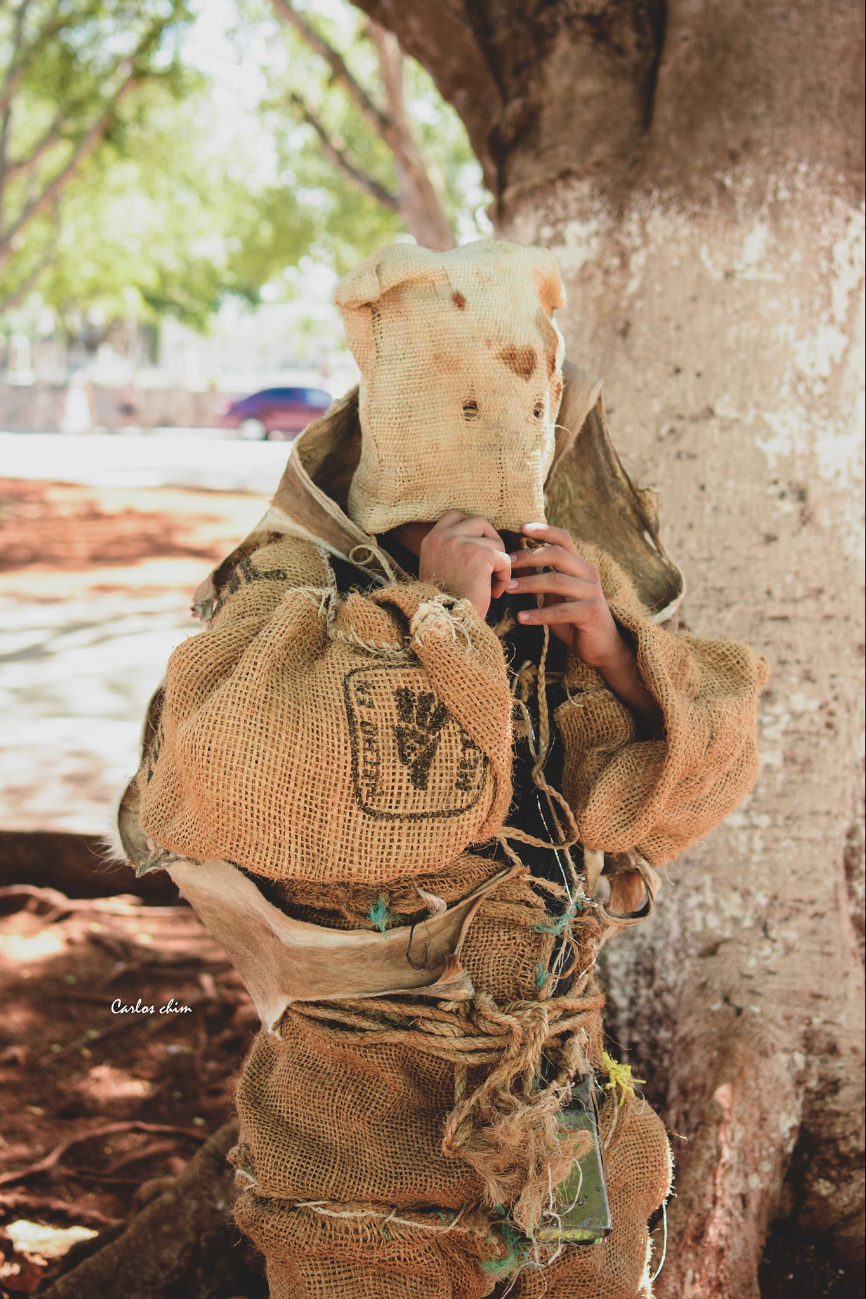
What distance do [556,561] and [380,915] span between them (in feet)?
2.07

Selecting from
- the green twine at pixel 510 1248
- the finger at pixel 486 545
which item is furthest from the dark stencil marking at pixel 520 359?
the green twine at pixel 510 1248

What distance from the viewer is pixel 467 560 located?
1.67 metres

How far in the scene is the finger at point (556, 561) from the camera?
175cm

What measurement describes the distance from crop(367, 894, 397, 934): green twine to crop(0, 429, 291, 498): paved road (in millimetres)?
14357

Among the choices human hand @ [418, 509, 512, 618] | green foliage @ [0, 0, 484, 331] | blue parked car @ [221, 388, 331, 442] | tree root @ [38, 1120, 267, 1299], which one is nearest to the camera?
human hand @ [418, 509, 512, 618]

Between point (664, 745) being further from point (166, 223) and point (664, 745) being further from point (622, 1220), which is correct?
point (166, 223)

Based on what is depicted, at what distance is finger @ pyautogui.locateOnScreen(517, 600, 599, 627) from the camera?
5.78 ft

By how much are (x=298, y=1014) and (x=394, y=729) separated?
63 cm

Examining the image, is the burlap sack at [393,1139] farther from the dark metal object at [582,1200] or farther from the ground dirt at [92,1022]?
the ground dirt at [92,1022]

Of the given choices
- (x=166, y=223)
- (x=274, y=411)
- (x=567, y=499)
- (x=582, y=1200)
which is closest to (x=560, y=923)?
(x=582, y=1200)

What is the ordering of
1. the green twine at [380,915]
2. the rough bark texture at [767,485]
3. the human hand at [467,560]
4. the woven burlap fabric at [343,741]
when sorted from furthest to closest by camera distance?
the rough bark texture at [767,485]
the green twine at [380,915]
the human hand at [467,560]
the woven burlap fabric at [343,741]

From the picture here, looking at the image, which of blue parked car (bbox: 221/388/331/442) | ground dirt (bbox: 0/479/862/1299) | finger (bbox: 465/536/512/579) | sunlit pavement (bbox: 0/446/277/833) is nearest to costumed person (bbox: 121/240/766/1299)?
finger (bbox: 465/536/512/579)

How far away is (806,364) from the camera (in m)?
2.87

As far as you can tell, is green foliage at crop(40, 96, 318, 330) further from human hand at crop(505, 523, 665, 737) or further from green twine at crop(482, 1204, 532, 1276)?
green twine at crop(482, 1204, 532, 1276)
